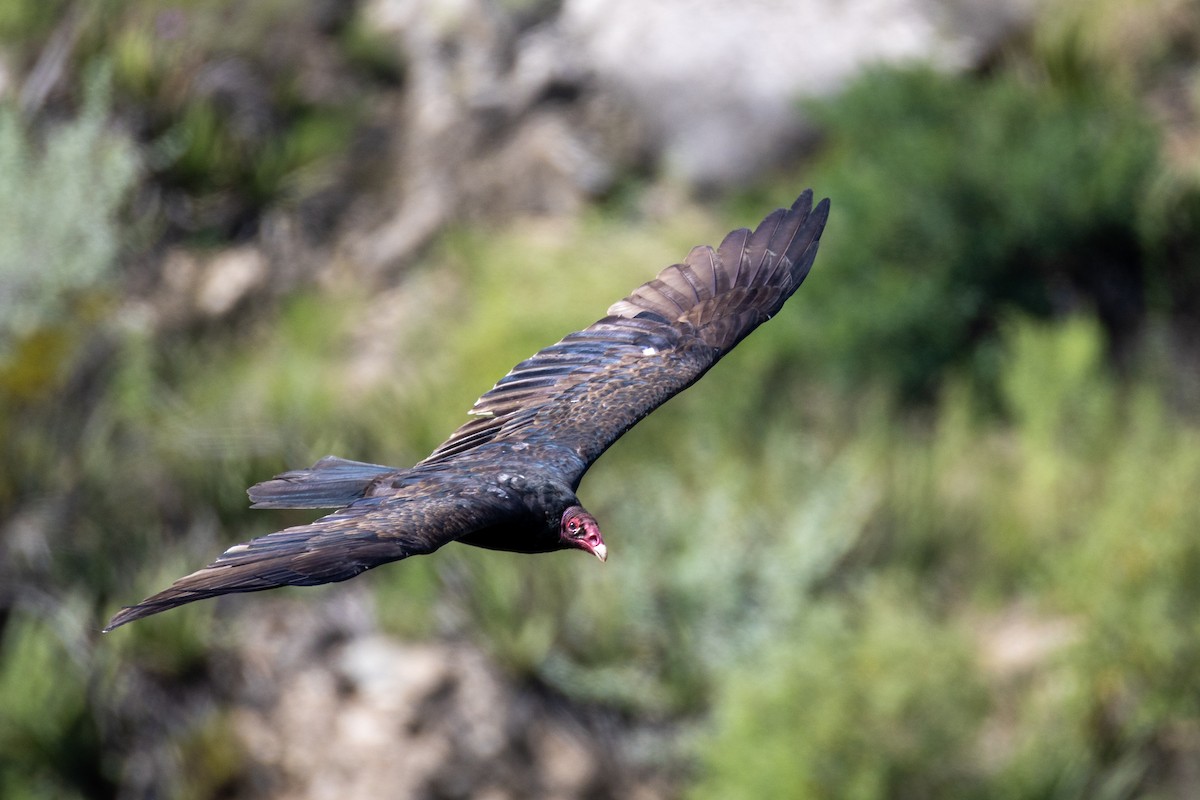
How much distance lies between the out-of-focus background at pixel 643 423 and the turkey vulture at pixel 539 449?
338 centimetres

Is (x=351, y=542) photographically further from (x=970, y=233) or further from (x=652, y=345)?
(x=970, y=233)

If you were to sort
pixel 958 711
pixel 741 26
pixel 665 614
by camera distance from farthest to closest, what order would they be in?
pixel 741 26 → pixel 665 614 → pixel 958 711

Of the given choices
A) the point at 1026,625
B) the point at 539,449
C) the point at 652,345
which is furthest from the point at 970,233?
the point at 539,449

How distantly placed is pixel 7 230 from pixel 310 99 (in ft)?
12.9

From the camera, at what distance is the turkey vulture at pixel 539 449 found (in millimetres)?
3826

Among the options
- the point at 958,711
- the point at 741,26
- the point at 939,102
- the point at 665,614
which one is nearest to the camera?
the point at 958,711

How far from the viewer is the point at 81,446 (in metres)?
10.7

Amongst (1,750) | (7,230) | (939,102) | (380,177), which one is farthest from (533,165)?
(1,750)

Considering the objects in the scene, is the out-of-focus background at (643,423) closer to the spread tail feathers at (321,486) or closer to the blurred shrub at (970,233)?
the blurred shrub at (970,233)

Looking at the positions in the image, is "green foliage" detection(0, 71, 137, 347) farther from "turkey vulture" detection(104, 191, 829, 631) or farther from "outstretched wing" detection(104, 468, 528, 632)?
"outstretched wing" detection(104, 468, 528, 632)

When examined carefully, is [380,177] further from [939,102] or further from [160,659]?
[160,659]

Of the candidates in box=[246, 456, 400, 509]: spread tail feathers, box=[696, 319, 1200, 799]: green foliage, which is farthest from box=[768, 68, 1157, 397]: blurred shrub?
box=[246, 456, 400, 509]: spread tail feathers

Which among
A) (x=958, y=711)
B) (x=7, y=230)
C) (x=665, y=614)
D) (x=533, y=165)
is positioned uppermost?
(x=533, y=165)

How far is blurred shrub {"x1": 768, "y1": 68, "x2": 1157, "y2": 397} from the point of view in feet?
37.8
